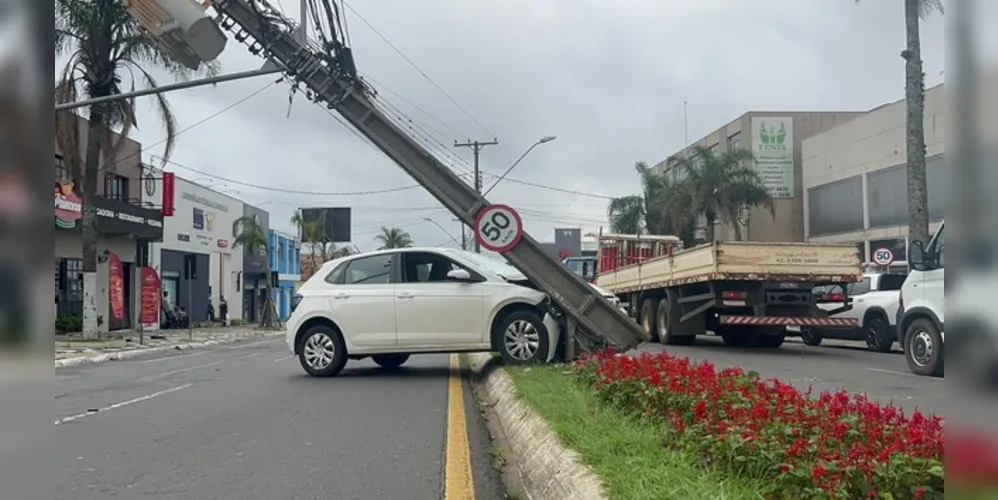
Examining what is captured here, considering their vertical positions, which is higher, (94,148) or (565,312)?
(94,148)

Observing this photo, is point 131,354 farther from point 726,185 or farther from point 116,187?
point 726,185

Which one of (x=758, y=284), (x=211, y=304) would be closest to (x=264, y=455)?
(x=758, y=284)

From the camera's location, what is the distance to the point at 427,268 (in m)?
11.9

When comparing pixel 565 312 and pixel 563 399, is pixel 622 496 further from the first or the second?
pixel 565 312

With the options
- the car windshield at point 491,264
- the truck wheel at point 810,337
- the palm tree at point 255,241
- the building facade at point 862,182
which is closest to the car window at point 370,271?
the car windshield at point 491,264

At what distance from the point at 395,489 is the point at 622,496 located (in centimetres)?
221

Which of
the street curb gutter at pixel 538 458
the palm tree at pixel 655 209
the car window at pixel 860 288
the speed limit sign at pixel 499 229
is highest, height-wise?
the palm tree at pixel 655 209

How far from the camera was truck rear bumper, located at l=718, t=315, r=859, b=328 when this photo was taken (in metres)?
15.9

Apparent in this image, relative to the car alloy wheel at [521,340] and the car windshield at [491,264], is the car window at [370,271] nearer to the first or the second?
the car windshield at [491,264]

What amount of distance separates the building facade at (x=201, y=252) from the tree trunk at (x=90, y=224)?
39.1 ft

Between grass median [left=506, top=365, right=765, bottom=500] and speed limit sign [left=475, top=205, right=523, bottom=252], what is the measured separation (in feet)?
13.5

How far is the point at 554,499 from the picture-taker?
4898 mm

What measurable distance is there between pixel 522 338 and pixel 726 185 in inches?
1422

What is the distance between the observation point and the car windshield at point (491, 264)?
12016 millimetres
